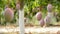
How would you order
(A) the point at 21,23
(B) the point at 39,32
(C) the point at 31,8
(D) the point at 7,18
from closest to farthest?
(D) the point at 7,18, (A) the point at 21,23, (C) the point at 31,8, (B) the point at 39,32

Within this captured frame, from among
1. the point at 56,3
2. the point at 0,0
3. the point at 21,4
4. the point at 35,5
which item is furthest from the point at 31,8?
the point at 21,4

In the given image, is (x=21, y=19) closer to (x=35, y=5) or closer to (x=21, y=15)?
(x=21, y=15)

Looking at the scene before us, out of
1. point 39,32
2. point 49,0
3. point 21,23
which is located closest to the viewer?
point 21,23

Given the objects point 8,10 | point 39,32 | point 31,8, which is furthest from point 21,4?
point 39,32

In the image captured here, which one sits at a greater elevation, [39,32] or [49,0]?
[49,0]

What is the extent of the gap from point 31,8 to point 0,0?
27cm

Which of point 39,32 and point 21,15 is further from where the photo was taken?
point 39,32

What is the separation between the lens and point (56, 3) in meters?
1.03

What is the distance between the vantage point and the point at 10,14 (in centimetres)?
54

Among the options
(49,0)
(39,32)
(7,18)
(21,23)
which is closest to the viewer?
(7,18)

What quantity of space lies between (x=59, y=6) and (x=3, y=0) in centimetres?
41

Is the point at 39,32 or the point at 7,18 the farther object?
the point at 39,32

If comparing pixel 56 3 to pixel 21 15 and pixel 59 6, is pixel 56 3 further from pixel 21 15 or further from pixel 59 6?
pixel 21 15

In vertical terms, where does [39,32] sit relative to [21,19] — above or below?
below
